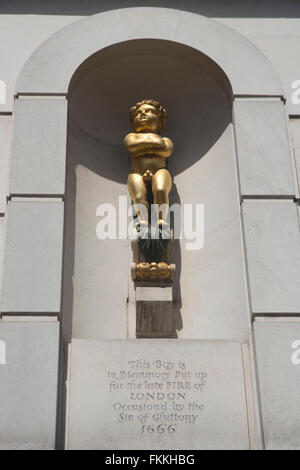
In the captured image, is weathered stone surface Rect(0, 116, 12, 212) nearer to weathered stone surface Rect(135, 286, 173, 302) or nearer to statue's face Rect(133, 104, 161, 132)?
statue's face Rect(133, 104, 161, 132)

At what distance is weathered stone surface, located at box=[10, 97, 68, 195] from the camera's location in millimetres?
7246

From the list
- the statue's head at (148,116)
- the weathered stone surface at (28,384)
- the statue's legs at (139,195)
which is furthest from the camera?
the statue's head at (148,116)

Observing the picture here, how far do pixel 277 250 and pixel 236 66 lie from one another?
2524 mm

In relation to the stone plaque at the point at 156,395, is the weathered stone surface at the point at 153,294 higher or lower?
higher

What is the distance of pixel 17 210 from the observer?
709 cm

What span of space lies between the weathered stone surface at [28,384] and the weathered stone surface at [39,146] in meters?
1.60

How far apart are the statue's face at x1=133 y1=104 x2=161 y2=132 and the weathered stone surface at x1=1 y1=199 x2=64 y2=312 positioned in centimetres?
178

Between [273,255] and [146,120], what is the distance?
2.49 meters

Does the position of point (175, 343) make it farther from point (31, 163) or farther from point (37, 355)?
point (31, 163)

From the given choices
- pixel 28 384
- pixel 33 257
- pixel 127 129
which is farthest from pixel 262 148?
pixel 28 384

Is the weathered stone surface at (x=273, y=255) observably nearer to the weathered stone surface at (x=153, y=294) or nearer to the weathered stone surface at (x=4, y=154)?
the weathered stone surface at (x=153, y=294)

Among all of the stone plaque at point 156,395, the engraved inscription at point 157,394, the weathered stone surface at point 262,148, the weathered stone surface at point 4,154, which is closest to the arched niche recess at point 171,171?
the weathered stone surface at point 262,148

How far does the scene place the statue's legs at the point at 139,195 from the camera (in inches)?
308

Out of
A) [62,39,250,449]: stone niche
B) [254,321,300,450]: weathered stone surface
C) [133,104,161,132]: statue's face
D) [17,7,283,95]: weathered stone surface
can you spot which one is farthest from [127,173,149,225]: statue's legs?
[254,321,300,450]: weathered stone surface
